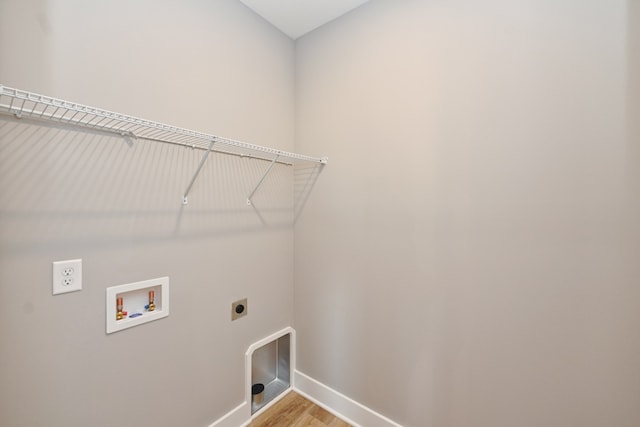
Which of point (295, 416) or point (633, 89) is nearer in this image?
point (633, 89)

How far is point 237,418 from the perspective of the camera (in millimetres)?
1536

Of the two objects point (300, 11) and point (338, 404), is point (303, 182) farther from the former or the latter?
point (338, 404)

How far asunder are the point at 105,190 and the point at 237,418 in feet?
4.70

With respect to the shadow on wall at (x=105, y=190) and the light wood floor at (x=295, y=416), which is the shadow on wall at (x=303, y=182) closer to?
the shadow on wall at (x=105, y=190)

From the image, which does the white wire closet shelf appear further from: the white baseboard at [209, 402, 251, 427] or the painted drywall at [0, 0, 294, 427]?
the white baseboard at [209, 402, 251, 427]

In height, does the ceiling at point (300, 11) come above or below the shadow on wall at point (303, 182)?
above

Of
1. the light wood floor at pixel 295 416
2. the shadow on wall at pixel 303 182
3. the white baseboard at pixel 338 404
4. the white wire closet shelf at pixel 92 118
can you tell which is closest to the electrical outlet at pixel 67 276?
the white wire closet shelf at pixel 92 118

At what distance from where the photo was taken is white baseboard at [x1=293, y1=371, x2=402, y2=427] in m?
1.52

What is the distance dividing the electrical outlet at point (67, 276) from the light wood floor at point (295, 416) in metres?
1.28

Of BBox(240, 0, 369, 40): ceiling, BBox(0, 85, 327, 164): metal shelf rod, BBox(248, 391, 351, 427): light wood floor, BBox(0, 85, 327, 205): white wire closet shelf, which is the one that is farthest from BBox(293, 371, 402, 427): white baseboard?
BBox(240, 0, 369, 40): ceiling

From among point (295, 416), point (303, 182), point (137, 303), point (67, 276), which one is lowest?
point (295, 416)

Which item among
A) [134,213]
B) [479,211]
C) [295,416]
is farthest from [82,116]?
[295,416]

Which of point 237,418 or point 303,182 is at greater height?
point 303,182

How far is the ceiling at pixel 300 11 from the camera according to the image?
5.04ft
